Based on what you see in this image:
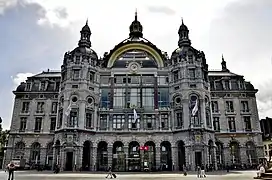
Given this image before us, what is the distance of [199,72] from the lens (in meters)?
55.7

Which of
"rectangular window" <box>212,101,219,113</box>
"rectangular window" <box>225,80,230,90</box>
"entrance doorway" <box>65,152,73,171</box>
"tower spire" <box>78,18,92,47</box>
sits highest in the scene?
"tower spire" <box>78,18,92,47</box>

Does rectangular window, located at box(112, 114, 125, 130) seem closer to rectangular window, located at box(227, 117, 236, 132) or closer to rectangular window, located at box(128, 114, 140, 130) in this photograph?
rectangular window, located at box(128, 114, 140, 130)

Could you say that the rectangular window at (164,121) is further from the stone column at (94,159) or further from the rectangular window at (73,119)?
the rectangular window at (73,119)

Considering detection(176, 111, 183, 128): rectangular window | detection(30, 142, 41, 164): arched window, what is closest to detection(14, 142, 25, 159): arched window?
detection(30, 142, 41, 164): arched window

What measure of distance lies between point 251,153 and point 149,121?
24096 mm

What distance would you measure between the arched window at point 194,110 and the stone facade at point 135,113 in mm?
200

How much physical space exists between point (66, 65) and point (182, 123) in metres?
27.7

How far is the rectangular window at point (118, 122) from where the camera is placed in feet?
179

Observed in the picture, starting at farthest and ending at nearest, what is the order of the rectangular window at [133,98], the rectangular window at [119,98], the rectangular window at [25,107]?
the rectangular window at [25,107] → the rectangular window at [119,98] → the rectangular window at [133,98]

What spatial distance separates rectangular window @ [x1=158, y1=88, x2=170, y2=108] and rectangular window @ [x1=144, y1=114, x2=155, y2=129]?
120 inches

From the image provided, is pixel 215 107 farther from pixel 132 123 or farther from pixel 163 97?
pixel 132 123

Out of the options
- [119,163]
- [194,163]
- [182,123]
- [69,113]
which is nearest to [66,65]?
[69,113]

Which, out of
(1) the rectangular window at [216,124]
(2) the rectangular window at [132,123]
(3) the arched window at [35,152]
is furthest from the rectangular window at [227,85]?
(3) the arched window at [35,152]

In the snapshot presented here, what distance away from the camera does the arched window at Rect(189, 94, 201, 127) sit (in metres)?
51.1
